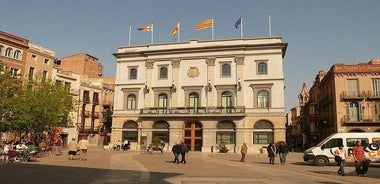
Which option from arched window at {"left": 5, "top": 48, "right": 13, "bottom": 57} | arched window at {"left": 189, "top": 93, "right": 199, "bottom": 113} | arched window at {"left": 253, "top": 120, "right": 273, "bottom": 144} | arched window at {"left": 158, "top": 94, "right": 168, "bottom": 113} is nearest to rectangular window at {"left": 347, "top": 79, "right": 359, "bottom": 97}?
arched window at {"left": 253, "top": 120, "right": 273, "bottom": 144}

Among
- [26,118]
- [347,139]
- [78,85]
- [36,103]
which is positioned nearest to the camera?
[347,139]

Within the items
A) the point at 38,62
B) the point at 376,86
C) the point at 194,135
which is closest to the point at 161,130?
the point at 194,135

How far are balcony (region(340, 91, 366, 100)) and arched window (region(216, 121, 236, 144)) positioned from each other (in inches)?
559

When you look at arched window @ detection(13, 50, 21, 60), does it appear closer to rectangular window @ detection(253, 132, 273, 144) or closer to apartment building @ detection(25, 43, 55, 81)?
apartment building @ detection(25, 43, 55, 81)

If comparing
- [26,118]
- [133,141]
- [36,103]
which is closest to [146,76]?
[133,141]

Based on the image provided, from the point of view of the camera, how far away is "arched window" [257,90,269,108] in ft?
142

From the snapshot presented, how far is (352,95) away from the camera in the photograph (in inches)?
1674

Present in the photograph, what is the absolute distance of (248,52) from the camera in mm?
44969

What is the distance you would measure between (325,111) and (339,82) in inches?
337

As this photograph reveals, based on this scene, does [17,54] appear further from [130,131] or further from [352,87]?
[352,87]

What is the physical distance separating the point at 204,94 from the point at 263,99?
25.1ft

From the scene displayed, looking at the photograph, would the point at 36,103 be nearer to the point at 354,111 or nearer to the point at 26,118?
the point at 26,118

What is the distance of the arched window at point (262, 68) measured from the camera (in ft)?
145

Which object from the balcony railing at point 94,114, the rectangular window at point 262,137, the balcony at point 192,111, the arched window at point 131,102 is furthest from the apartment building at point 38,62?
the rectangular window at point 262,137
